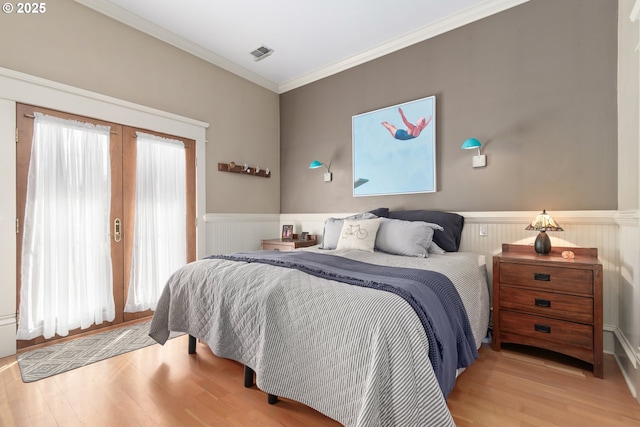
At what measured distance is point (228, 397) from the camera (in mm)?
1738

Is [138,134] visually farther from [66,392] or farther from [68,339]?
[66,392]

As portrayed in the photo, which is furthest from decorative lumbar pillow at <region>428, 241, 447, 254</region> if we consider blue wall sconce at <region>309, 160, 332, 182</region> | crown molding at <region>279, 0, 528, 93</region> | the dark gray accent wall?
crown molding at <region>279, 0, 528, 93</region>

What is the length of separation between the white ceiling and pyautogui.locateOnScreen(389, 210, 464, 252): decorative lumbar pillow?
1.89m

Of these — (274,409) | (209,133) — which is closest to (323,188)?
(209,133)

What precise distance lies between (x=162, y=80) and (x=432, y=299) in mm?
3412

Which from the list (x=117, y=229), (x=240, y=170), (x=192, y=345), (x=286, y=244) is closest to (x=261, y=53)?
(x=240, y=170)

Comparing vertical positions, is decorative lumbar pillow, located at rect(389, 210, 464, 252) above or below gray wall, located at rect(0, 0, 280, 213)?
below

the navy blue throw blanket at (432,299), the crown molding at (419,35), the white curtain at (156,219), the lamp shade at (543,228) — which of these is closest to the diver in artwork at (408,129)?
the crown molding at (419,35)

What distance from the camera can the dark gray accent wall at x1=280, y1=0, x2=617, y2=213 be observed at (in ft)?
7.79

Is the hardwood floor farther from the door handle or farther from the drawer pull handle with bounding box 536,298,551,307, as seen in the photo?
the door handle

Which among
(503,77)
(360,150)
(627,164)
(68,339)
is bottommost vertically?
(68,339)

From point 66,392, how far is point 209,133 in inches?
110

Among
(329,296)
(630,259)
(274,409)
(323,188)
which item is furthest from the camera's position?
(323,188)

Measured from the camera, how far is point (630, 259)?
197 centimetres
